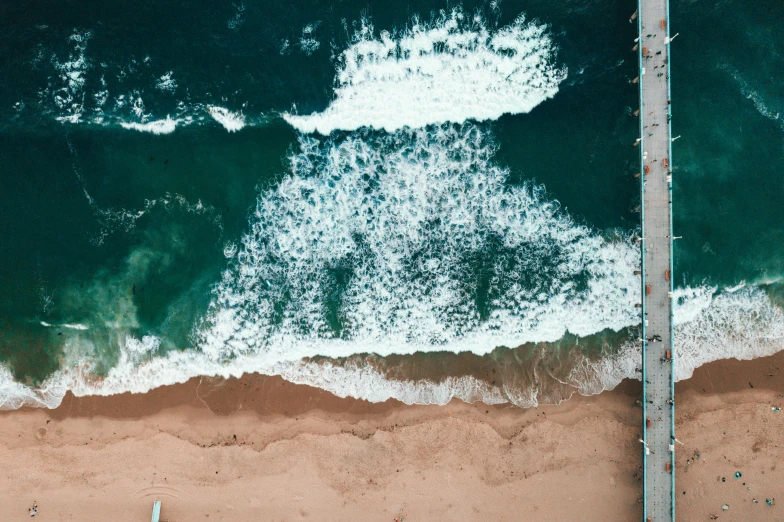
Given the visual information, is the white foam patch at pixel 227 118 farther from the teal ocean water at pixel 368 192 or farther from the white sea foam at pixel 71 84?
the white sea foam at pixel 71 84

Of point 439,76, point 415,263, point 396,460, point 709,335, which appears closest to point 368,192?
point 415,263

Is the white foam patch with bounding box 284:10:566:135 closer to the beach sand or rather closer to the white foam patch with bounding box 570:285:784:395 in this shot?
the white foam patch with bounding box 570:285:784:395

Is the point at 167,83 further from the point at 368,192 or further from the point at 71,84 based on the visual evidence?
the point at 368,192


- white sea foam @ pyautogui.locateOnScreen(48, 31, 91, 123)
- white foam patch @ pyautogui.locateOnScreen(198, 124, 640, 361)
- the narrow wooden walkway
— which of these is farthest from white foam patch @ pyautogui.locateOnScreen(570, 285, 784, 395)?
white sea foam @ pyautogui.locateOnScreen(48, 31, 91, 123)

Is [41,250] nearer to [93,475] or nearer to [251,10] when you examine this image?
[93,475]

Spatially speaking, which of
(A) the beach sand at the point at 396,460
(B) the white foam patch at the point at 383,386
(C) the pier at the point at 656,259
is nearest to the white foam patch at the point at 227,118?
(B) the white foam patch at the point at 383,386

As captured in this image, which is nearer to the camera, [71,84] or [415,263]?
Answer: [415,263]

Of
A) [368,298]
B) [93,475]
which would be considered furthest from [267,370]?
[93,475]
